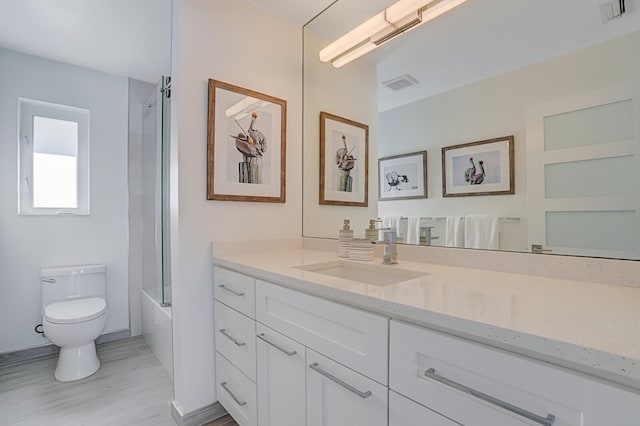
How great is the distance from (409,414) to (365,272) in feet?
2.30

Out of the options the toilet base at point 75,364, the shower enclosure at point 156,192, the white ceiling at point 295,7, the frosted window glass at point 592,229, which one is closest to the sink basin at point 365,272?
the frosted window glass at point 592,229

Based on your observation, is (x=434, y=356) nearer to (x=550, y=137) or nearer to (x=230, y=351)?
(x=550, y=137)

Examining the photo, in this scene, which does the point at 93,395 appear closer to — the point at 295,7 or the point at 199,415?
the point at 199,415

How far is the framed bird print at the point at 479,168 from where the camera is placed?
119 centimetres

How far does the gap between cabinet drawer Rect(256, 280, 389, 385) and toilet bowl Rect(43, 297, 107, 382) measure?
1.55m

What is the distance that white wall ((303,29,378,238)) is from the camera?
1.71 m

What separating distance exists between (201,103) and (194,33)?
35 centimetres

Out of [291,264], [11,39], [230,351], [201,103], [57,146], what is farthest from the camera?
[57,146]

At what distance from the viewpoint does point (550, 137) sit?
109 centimetres

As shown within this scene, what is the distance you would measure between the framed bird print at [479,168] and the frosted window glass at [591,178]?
0.43ft

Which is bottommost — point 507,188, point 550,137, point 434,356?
point 434,356

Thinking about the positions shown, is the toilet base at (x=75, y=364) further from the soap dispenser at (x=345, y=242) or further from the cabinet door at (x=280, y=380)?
the soap dispenser at (x=345, y=242)

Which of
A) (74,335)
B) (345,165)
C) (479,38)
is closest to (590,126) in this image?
(479,38)

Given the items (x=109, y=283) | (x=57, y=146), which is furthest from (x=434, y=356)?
(x=57, y=146)
